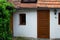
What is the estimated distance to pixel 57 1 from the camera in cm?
1967

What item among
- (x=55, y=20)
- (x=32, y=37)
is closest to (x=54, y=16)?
(x=55, y=20)

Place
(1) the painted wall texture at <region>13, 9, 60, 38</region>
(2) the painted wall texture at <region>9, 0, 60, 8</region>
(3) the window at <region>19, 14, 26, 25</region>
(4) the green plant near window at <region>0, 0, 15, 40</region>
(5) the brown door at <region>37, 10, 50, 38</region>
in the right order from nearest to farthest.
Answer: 1. (4) the green plant near window at <region>0, 0, 15, 40</region>
2. (2) the painted wall texture at <region>9, 0, 60, 8</region>
3. (1) the painted wall texture at <region>13, 9, 60, 38</region>
4. (5) the brown door at <region>37, 10, 50, 38</region>
5. (3) the window at <region>19, 14, 26, 25</region>

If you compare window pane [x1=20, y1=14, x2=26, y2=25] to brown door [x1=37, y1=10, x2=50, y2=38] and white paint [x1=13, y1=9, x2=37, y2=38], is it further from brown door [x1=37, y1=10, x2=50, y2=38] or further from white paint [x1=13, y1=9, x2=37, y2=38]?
brown door [x1=37, y1=10, x2=50, y2=38]

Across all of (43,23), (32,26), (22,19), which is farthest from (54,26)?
(22,19)

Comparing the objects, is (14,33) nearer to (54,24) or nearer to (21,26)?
(21,26)

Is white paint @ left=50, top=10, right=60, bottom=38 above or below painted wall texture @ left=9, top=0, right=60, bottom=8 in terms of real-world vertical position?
below

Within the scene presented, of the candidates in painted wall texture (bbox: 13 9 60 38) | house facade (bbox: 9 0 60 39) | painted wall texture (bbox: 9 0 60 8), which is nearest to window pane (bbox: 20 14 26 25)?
house facade (bbox: 9 0 60 39)

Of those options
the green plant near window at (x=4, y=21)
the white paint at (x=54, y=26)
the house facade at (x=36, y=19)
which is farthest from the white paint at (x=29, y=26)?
the green plant near window at (x=4, y=21)

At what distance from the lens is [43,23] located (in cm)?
2019

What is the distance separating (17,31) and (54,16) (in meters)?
3.22

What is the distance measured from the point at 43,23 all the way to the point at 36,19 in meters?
0.66

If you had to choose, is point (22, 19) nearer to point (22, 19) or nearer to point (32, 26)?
point (22, 19)

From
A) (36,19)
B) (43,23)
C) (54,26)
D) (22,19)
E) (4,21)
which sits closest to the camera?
(4,21)

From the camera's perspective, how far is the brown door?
Answer: 2006 cm
